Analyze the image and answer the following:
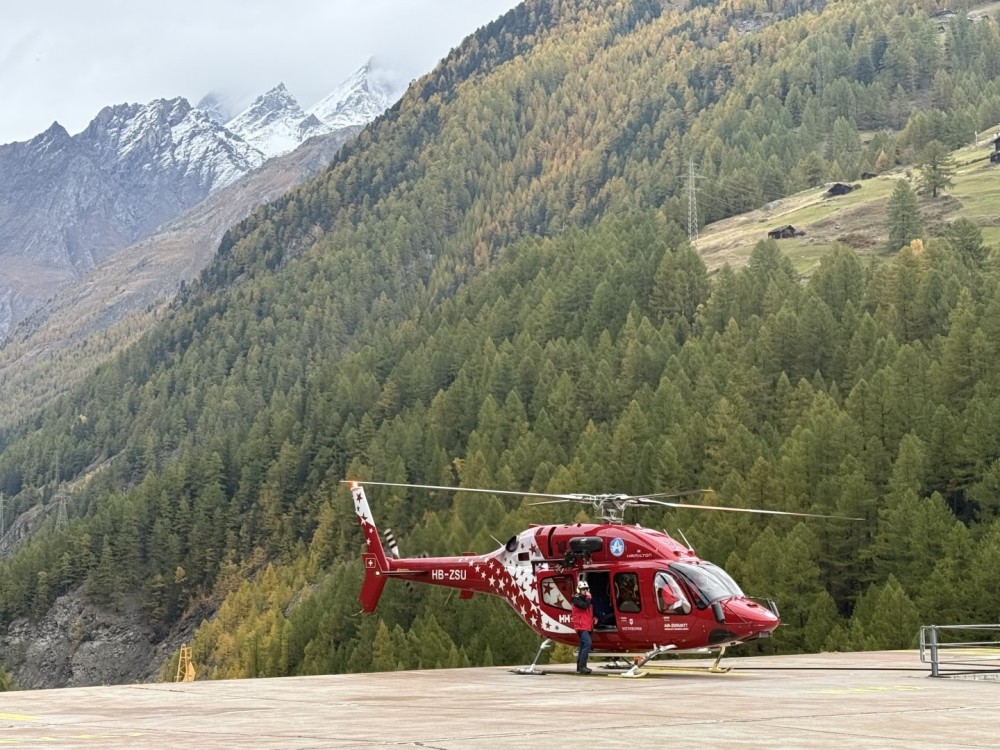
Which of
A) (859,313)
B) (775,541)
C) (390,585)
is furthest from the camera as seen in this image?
(859,313)

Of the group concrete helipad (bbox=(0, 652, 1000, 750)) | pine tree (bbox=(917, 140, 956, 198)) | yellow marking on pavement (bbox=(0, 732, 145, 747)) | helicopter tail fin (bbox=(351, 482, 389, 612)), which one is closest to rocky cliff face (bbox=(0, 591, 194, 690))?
helicopter tail fin (bbox=(351, 482, 389, 612))

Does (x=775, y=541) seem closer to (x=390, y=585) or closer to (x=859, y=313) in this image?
(x=390, y=585)

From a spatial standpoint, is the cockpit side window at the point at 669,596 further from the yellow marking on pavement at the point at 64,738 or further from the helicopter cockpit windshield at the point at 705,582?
the yellow marking on pavement at the point at 64,738

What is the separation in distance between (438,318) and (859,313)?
259 ft

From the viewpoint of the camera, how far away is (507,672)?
34.0 meters

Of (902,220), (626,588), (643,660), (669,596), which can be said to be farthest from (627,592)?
(902,220)

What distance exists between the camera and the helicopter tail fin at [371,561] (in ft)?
135

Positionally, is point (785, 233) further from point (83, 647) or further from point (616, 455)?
point (83, 647)

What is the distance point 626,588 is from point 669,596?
122 centimetres

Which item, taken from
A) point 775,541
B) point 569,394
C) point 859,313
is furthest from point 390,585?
point 859,313

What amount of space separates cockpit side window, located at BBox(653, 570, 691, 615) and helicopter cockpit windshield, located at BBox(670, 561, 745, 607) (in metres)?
0.24

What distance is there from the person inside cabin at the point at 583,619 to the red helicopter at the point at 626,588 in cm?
68

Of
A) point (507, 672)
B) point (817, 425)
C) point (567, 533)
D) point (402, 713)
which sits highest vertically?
point (402, 713)

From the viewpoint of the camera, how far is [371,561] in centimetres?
4153
